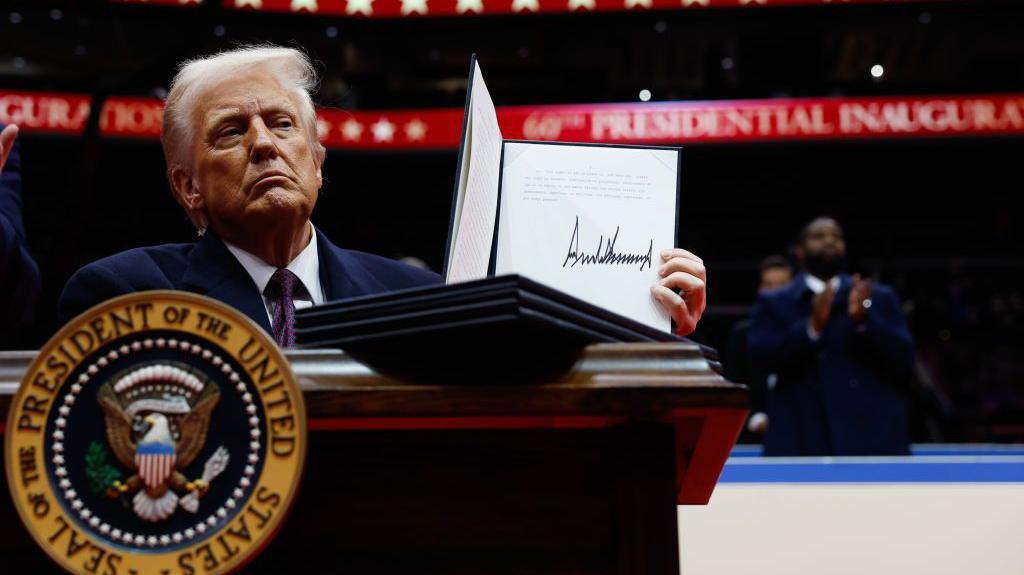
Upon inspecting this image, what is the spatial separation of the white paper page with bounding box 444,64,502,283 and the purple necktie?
23cm

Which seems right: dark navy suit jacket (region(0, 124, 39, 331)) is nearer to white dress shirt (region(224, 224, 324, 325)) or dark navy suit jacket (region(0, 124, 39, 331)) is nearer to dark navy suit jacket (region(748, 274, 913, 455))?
white dress shirt (region(224, 224, 324, 325))

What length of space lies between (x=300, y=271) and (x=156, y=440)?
0.72 m

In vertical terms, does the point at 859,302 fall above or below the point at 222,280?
above

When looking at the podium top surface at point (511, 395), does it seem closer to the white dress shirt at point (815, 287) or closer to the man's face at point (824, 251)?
the white dress shirt at point (815, 287)

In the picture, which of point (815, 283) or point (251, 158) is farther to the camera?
point (815, 283)

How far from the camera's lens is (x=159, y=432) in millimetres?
587

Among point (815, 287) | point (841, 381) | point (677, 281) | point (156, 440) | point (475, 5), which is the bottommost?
point (156, 440)

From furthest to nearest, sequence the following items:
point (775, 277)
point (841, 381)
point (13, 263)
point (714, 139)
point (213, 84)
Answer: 1. point (714, 139)
2. point (775, 277)
3. point (841, 381)
4. point (13, 263)
5. point (213, 84)

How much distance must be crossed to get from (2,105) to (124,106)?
79 centimetres

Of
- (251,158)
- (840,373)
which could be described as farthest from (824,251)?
(251,158)

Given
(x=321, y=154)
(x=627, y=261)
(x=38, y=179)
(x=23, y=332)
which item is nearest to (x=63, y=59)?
(x=38, y=179)

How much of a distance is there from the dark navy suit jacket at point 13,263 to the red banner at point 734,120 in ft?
19.3

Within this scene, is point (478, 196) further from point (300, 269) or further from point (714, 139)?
point (714, 139)

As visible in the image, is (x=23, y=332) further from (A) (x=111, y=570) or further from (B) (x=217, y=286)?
(A) (x=111, y=570)
